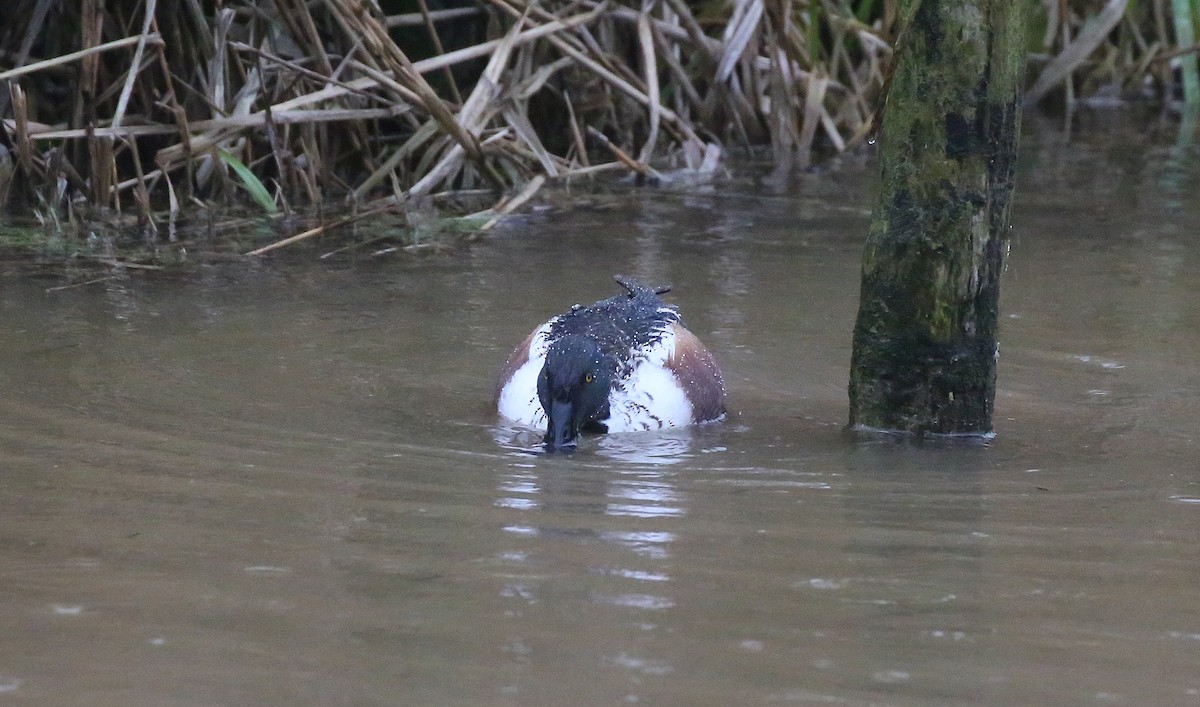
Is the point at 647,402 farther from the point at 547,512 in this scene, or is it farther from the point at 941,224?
the point at 547,512

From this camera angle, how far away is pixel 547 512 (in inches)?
157

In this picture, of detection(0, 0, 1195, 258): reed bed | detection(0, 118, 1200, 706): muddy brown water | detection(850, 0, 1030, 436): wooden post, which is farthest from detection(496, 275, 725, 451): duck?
detection(0, 0, 1195, 258): reed bed

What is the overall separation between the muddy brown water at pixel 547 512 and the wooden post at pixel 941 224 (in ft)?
0.70

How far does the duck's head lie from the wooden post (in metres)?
0.80

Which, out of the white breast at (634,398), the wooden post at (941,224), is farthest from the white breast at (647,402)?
the wooden post at (941,224)

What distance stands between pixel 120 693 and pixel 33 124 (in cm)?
637

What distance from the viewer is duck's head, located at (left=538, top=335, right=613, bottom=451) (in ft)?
16.4

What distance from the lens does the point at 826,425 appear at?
525 centimetres

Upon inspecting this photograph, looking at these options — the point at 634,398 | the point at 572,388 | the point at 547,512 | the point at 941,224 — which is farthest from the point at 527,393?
the point at 941,224

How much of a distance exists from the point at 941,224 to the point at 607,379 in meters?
1.20

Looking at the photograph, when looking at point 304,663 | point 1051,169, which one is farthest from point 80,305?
point 1051,169

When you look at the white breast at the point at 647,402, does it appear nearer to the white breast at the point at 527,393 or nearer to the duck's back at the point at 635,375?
the duck's back at the point at 635,375

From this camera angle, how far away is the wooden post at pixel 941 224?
14.9 ft

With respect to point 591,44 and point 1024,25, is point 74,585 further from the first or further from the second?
point 591,44
